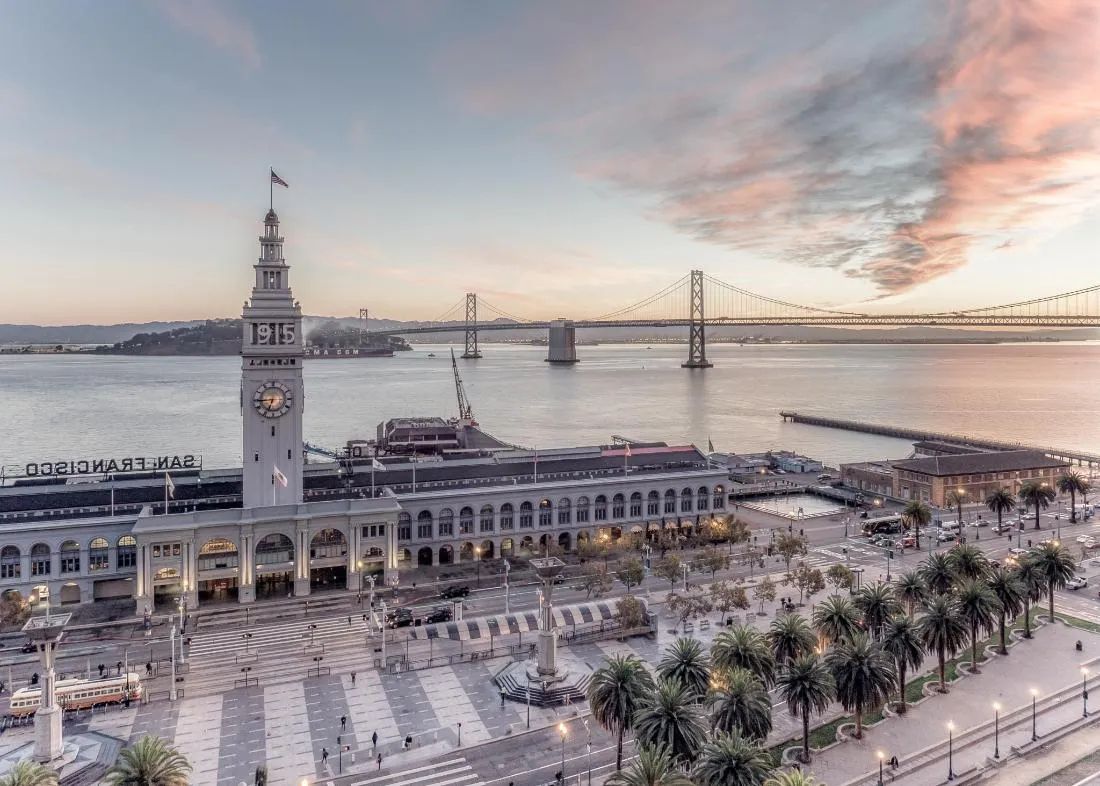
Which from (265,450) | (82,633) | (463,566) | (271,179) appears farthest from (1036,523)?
(82,633)

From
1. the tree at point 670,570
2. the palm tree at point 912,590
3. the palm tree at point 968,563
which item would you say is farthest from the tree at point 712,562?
the palm tree at point 968,563

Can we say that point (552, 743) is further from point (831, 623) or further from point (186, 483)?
point (186, 483)

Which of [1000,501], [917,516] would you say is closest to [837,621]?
[917,516]

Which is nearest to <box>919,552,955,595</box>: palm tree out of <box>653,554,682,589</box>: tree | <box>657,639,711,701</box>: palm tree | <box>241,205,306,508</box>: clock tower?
<box>653,554,682,589</box>: tree

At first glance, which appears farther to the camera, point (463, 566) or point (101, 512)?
point (463, 566)

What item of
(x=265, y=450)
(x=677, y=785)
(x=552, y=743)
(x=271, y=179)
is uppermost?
(x=271, y=179)

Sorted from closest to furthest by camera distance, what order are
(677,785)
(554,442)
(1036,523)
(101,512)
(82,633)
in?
1. (677,785)
2. (82,633)
3. (101,512)
4. (1036,523)
5. (554,442)

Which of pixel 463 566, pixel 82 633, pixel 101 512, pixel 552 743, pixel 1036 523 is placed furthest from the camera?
pixel 1036 523
